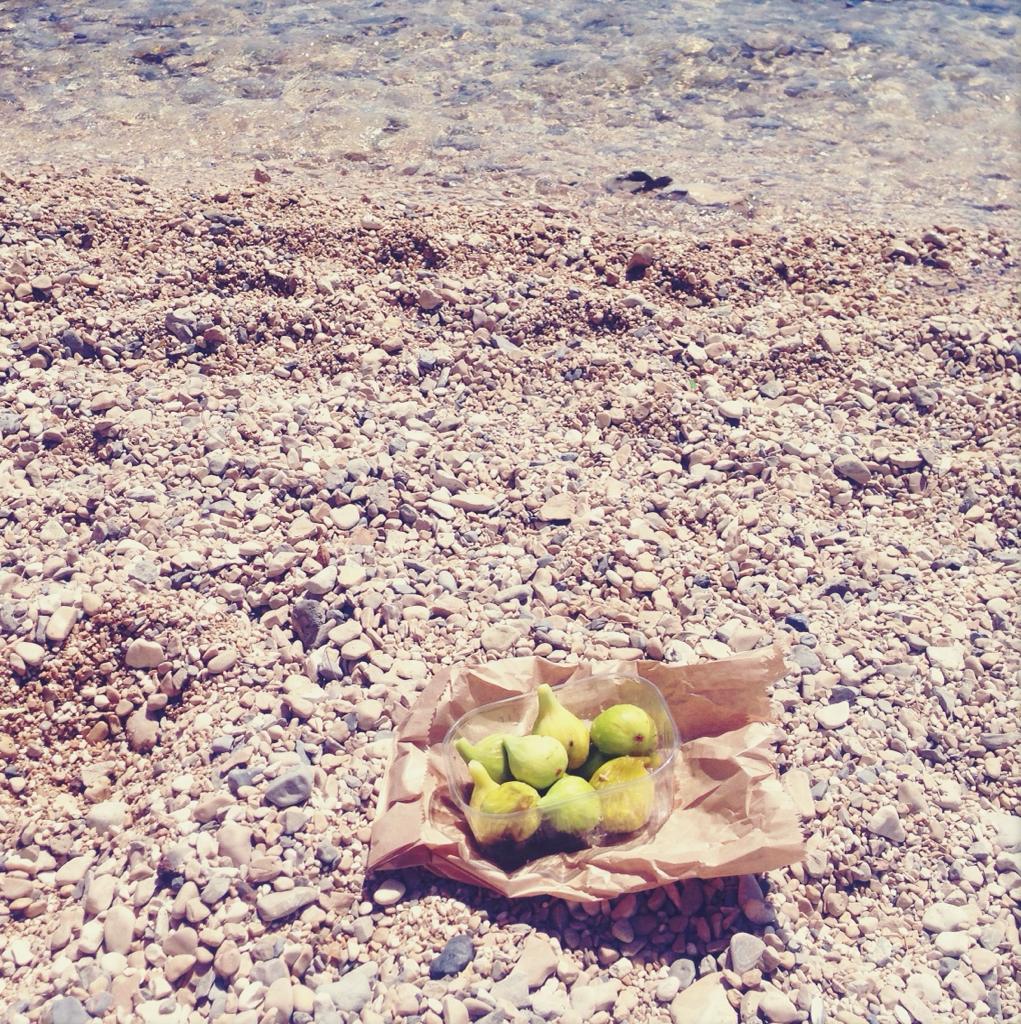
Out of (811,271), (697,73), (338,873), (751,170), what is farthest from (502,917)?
(697,73)

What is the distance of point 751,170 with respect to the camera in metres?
6.53

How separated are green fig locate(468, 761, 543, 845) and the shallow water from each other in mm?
4524

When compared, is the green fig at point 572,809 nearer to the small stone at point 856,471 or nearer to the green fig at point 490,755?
the green fig at point 490,755

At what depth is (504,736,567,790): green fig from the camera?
2.75 meters

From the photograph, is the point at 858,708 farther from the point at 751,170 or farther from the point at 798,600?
the point at 751,170

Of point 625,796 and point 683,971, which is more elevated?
point 625,796

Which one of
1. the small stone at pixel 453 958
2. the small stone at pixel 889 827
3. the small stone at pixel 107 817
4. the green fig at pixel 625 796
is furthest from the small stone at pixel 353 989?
the small stone at pixel 889 827

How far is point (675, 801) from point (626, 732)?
273 mm

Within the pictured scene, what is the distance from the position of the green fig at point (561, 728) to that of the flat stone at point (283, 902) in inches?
29.7

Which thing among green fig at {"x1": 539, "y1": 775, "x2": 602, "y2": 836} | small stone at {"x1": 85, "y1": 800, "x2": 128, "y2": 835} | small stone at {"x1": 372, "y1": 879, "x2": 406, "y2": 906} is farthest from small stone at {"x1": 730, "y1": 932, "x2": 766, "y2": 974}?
small stone at {"x1": 85, "y1": 800, "x2": 128, "y2": 835}

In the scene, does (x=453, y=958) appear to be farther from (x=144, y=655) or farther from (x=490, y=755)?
(x=144, y=655)

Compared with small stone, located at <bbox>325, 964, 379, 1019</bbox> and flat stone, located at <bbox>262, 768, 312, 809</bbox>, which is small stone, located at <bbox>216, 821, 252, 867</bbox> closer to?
flat stone, located at <bbox>262, 768, 312, 809</bbox>

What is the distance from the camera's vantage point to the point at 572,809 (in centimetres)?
267

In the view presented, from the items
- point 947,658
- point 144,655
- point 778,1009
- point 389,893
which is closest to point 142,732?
point 144,655
